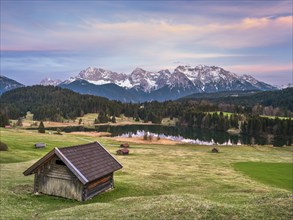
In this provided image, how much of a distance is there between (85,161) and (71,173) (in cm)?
232

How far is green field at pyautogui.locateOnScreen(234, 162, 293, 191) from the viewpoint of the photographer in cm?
5895

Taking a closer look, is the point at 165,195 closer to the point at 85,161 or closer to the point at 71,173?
the point at 85,161

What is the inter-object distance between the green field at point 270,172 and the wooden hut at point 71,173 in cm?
3112

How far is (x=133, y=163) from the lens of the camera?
7388 cm

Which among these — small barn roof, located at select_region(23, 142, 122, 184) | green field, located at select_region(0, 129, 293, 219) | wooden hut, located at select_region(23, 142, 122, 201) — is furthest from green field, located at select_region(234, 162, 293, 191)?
wooden hut, located at select_region(23, 142, 122, 201)

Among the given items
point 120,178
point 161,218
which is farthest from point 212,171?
point 161,218

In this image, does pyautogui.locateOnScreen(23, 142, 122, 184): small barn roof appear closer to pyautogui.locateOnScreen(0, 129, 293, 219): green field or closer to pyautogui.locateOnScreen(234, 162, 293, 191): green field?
pyautogui.locateOnScreen(0, 129, 293, 219): green field

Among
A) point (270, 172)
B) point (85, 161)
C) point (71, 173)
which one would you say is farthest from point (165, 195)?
point (270, 172)

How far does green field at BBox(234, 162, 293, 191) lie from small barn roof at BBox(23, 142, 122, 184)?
29357 mm

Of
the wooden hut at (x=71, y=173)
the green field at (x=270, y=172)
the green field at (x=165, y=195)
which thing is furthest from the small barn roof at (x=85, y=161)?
the green field at (x=270, y=172)

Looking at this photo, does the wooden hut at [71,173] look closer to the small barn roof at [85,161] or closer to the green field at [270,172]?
the small barn roof at [85,161]

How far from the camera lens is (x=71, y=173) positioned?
3922 cm

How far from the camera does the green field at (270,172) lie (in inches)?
2321

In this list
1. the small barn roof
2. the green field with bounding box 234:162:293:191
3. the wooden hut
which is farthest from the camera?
the green field with bounding box 234:162:293:191
